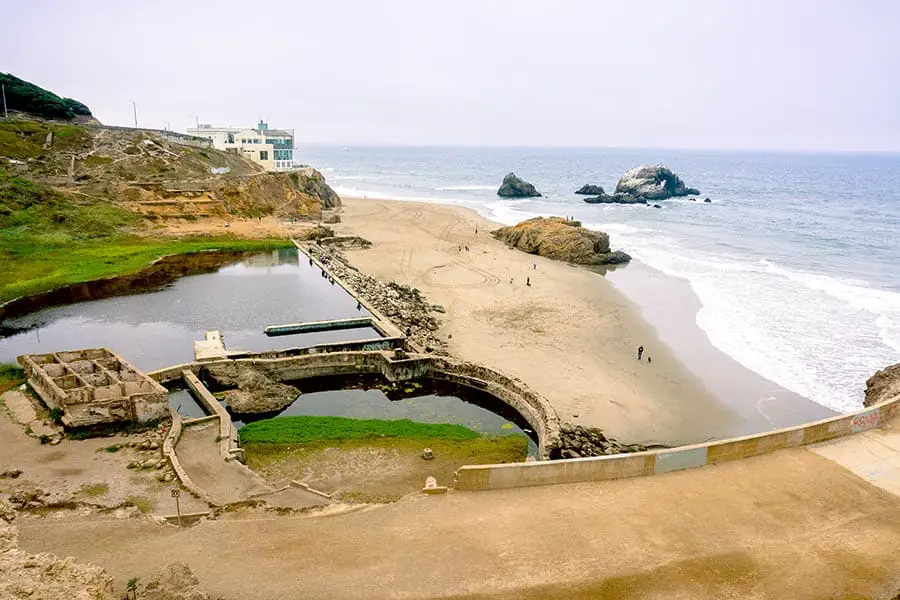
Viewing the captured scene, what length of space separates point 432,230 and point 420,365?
41.9 m

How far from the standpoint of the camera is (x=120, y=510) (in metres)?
15.6

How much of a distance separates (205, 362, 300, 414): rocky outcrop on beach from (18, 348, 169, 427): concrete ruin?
3953 millimetres

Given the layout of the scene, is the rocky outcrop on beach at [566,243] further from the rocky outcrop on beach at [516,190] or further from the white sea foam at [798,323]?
the rocky outcrop on beach at [516,190]

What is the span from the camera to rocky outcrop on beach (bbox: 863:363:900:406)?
72.5 feet

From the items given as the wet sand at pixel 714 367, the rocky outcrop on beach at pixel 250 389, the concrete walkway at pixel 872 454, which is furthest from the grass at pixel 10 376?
the wet sand at pixel 714 367

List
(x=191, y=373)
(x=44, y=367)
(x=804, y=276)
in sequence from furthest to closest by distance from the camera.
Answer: (x=804, y=276) → (x=191, y=373) → (x=44, y=367)

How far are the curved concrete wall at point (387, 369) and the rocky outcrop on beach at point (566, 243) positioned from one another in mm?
29806

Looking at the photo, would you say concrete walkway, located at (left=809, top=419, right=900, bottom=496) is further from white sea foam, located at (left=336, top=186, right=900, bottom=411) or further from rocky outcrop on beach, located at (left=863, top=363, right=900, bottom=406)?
white sea foam, located at (left=336, top=186, right=900, bottom=411)

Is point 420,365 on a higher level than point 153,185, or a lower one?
lower

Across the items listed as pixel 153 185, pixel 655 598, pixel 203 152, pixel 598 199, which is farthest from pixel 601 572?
pixel 598 199

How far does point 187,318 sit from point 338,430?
1683 cm

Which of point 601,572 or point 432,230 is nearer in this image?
point 601,572

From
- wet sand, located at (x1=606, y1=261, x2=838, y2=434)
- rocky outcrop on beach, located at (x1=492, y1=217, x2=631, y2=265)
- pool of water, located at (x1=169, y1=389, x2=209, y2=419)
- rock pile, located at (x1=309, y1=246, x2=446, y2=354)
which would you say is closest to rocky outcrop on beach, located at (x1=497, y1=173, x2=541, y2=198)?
rocky outcrop on beach, located at (x1=492, y1=217, x2=631, y2=265)

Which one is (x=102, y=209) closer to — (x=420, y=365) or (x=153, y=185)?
(x=153, y=185)
